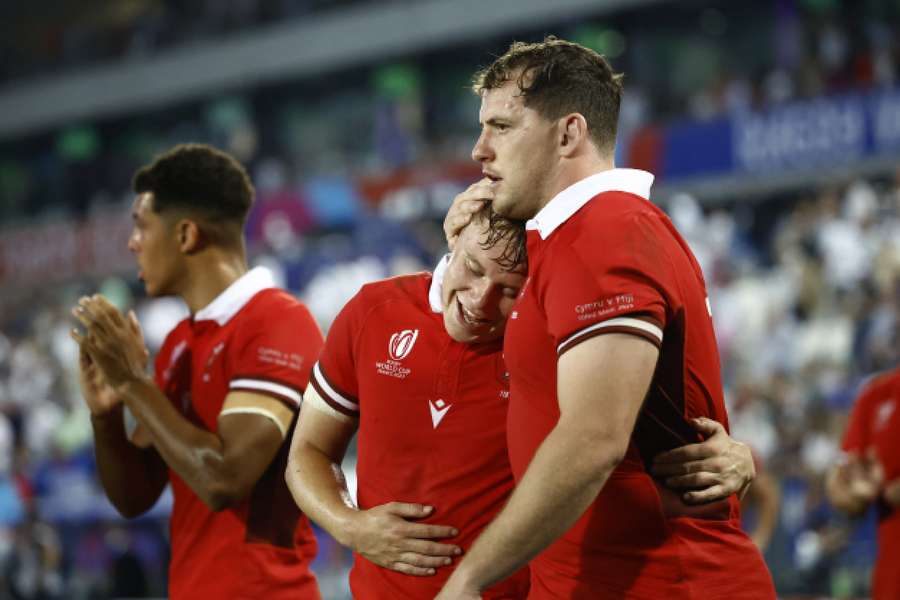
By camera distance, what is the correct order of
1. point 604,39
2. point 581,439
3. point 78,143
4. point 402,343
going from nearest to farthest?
point 581,439
point 402,343
point 604,39
point 78,143

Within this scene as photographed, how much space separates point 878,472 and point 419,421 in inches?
89.0

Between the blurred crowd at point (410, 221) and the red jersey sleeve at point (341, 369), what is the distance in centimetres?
439

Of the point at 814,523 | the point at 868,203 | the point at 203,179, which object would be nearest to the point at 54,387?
the point at 868,203

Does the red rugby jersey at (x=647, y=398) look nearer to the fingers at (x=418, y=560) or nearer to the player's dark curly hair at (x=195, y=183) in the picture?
the fingers at (x=418, y=560)

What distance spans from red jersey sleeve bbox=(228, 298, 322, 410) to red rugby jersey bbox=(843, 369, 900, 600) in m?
2.19

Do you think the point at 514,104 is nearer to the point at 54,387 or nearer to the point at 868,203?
the point at 868,203

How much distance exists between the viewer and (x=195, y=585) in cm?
362

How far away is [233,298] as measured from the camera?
385 cm

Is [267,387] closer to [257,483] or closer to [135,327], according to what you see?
[257,483]

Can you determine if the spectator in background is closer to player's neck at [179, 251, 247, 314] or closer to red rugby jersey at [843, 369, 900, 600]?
red rugby jersey at [843, 369, 900, 600]

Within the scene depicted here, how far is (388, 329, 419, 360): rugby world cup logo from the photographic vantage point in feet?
10.1

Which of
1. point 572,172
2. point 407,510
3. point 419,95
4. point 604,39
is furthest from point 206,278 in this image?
point 419,95

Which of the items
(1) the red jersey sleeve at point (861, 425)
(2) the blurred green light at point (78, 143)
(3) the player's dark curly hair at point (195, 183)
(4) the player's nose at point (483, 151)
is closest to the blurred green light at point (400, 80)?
(2) the blurred green light at point (78, 143)

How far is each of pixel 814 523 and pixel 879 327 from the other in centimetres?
281
